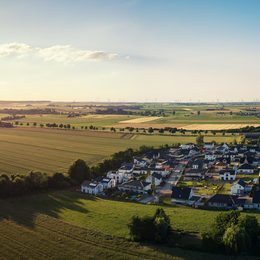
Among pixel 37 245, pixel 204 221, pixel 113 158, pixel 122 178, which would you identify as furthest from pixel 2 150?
pixel 204 221

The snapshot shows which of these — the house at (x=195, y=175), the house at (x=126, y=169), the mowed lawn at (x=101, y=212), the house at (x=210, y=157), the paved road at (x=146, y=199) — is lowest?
the paved road at (x=146, y=199)

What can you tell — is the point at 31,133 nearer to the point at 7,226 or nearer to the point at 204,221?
the point at 7,226

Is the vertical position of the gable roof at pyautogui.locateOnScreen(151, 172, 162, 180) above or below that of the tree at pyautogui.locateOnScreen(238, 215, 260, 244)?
below

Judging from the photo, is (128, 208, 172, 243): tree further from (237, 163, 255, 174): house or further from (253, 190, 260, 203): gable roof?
(237, 163, 255, 174): house

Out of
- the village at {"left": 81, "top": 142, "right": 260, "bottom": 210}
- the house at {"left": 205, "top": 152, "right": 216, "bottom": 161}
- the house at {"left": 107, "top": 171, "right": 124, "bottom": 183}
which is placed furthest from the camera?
the house at {"left": 205, "top": 152, "right": 216, "bottom": 161}

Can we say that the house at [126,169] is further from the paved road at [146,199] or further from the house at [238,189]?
the house at [238,189]

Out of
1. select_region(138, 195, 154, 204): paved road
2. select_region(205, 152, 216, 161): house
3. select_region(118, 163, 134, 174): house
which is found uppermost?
select_region(205, 152, 216, 161): house

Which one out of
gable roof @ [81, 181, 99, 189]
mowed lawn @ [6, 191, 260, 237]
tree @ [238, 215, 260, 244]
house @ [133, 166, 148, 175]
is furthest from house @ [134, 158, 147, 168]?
tree @ [238, 215, 260, 244]

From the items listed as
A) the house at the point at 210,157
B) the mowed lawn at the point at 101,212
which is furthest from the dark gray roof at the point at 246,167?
the mowed lawn at the point at 101,212
